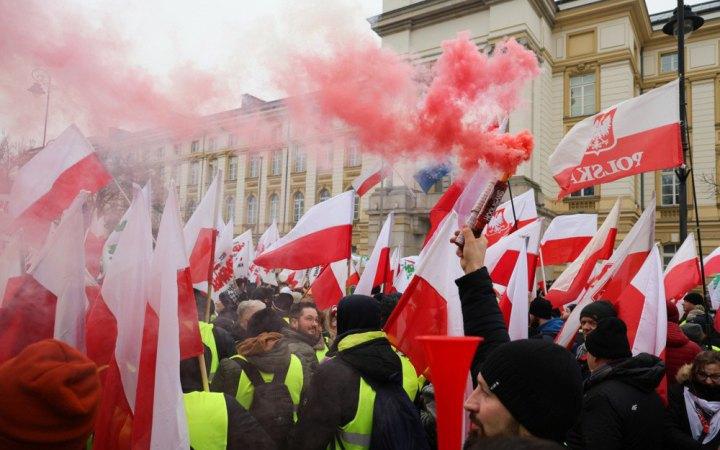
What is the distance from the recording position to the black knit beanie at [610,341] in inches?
138

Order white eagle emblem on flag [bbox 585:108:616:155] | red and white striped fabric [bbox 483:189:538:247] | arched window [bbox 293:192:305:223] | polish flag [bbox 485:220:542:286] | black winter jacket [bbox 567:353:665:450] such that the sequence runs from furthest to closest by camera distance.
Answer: arched window [bbox 293:192:305:223] → red and white striped fabric [bbox 483:189:538:247] → polish flag [bbox 485:220:542:286] → white eagle emblem on flag [bbox 585:108:616:155] → black winter jacket [bbox 567:353:665:450]

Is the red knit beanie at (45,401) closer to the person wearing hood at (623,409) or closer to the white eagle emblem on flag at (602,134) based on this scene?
the person wearing hood at (623,409)

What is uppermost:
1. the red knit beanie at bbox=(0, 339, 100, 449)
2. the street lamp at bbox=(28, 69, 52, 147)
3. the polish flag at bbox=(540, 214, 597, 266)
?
the street lamp at bbox=(28, 69, 52, 147)

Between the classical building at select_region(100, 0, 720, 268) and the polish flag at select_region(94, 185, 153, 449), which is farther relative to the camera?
the classical building at select_region(100, 0, 720, 268)

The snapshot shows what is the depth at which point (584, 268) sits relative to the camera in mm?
7422

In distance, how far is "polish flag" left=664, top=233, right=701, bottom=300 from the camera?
23.5ft

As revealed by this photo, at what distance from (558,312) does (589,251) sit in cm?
193

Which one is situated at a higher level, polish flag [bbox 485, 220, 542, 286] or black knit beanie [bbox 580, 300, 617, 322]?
polish flag [bbox 485, 220, 542, 286]

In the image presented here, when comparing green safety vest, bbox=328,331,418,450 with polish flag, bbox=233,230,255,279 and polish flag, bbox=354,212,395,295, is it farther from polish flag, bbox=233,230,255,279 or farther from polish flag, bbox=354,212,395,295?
polish flag, bbox=233,230,255,279

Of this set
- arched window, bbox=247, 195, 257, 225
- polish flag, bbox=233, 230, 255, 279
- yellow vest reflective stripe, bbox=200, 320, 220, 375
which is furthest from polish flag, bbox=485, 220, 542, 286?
arched window, bbox=247, 195, 257, 225

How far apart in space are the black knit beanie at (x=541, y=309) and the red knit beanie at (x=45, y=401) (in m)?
6.22

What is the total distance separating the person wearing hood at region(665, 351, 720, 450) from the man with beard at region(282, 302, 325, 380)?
8.46ft

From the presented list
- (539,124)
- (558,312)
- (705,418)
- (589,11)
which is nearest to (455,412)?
(705,418)

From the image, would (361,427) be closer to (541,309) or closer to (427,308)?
(427,308)
